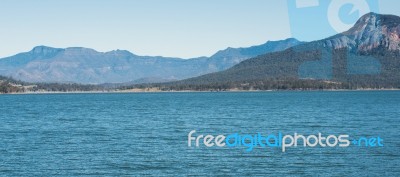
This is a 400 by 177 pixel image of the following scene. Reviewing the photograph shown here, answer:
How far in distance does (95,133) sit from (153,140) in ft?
37.5

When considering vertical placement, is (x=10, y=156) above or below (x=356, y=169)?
above

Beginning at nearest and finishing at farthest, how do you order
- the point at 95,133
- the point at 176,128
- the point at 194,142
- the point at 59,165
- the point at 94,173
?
the point at 94,173, the point at 59,165, the point at 194,142, the point at 95,133, the point at 176,128

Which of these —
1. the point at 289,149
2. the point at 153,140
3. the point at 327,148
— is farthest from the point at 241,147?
the point at 153,140

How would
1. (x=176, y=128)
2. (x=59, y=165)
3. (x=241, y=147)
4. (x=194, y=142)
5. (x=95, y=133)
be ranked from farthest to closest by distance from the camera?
(x=176, y=128) → (x=95, y=133) → (x=194, y=142) → (x=241, y=147) → (x=59, y=165)

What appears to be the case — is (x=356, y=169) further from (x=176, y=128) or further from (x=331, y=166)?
(x=176, y=128)

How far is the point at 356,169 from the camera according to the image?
43.1 m

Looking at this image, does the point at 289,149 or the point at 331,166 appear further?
the point at 289,149

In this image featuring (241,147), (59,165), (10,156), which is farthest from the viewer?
(241,147)

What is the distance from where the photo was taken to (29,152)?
2041 inches

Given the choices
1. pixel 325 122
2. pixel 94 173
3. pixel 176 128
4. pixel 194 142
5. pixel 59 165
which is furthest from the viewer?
pixel 325 122

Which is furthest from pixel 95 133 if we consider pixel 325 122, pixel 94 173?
pixel 325 122

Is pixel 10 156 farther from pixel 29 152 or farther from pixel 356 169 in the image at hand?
pixel 356 169

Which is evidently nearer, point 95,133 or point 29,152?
point 29,152

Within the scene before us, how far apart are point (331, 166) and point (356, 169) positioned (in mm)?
1900
